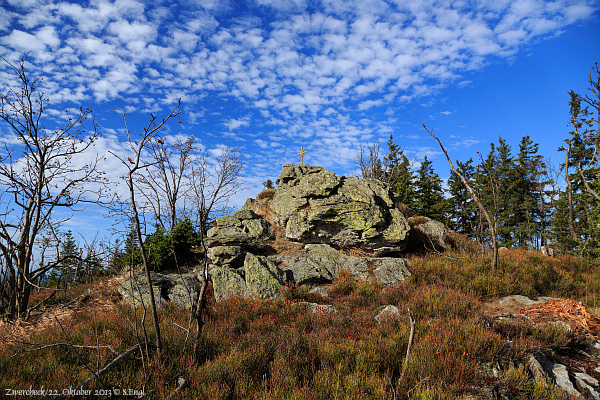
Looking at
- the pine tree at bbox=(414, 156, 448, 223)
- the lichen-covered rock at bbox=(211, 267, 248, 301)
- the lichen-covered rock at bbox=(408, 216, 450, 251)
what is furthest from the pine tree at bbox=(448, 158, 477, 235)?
the lichen-covered rock at bbox=(211, 267, 248, 301)

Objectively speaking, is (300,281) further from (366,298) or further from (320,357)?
(320,357)

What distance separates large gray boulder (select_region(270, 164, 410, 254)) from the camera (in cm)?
1169

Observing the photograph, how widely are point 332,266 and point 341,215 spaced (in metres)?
2.32

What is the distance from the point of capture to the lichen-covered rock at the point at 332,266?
32.2 feet

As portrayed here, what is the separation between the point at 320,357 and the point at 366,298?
148 inches

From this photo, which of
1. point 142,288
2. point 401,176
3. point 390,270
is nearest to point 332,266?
point 390,270

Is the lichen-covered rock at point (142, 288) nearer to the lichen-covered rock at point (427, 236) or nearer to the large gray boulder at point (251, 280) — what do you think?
the large gray boulder at point (251, 280)

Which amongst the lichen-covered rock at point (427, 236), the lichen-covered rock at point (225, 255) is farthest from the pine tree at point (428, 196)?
the lichen-covered rock at point (225, 255)

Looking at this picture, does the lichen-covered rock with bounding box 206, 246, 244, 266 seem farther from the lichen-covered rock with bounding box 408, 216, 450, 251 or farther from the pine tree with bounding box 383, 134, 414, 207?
the pine tree with bounding box 383, 134, 414, 207

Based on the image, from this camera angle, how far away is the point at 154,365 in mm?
4273

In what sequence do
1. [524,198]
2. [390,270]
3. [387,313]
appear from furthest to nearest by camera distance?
[524,198]
[390,270]
[387,313]

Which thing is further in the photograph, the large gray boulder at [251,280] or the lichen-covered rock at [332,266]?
the lichen-covered rock at [332,266]

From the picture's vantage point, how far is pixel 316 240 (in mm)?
12461

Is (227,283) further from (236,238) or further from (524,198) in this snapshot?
(524,198)
